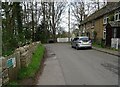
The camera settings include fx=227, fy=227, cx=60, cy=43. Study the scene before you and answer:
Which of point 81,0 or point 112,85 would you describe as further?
point 81,0

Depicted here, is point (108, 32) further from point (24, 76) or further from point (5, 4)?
point (24, 76)

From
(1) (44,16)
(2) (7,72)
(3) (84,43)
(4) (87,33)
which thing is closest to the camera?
(2) (7,72)

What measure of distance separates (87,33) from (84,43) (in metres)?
22.2

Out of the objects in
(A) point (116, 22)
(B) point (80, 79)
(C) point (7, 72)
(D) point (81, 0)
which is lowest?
(B) point (80, 79)

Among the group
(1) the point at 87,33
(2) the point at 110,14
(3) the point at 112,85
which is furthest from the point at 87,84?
(1) the point at 87,33

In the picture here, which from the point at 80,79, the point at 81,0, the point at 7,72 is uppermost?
the point at 81,0

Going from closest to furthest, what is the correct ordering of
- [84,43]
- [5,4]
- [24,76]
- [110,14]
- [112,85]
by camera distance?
[112,85]
[24,76]
[5,4]
[84,43]
[110,14]

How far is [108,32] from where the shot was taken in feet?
99.8

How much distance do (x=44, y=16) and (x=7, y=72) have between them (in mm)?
51684

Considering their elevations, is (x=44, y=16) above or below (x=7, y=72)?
above

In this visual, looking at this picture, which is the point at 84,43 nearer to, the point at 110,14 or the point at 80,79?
the point at 110,14

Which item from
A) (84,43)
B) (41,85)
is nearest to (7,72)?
(41,85)

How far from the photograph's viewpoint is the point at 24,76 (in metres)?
8.93

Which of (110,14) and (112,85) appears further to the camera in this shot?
(110,14)
